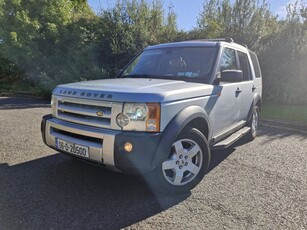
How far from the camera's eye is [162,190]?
3.43 m

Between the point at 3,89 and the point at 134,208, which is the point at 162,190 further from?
the point at 3,89

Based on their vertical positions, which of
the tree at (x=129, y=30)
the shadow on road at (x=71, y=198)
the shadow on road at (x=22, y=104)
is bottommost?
the shadow on road at (x=22, y=104)

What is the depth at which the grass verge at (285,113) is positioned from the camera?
8344mm

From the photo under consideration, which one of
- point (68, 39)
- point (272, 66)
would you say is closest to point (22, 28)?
point (68, 39)

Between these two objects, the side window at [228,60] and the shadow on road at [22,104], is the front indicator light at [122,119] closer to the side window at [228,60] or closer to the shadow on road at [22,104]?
the side window at [228,60]

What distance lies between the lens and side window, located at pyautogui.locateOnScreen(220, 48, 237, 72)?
440 cm

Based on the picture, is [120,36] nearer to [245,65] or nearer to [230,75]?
[245,65]

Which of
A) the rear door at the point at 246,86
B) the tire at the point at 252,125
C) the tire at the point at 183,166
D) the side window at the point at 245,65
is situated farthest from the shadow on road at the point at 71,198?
the tire at the point at 252,125

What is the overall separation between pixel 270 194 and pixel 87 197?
2.27m

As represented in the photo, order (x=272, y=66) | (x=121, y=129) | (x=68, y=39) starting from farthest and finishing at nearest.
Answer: (x=68, y=39) < (x=272, y=66) < (x=121, y=129)

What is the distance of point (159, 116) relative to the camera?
307 cm

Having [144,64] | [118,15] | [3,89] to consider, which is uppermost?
[118,15]

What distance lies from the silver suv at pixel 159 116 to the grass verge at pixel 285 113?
4.39 m

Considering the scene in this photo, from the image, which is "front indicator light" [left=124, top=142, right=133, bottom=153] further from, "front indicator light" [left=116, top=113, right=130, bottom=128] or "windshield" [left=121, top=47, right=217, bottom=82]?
"windshield" [left=121, top=47, right=217, bottom=82]
